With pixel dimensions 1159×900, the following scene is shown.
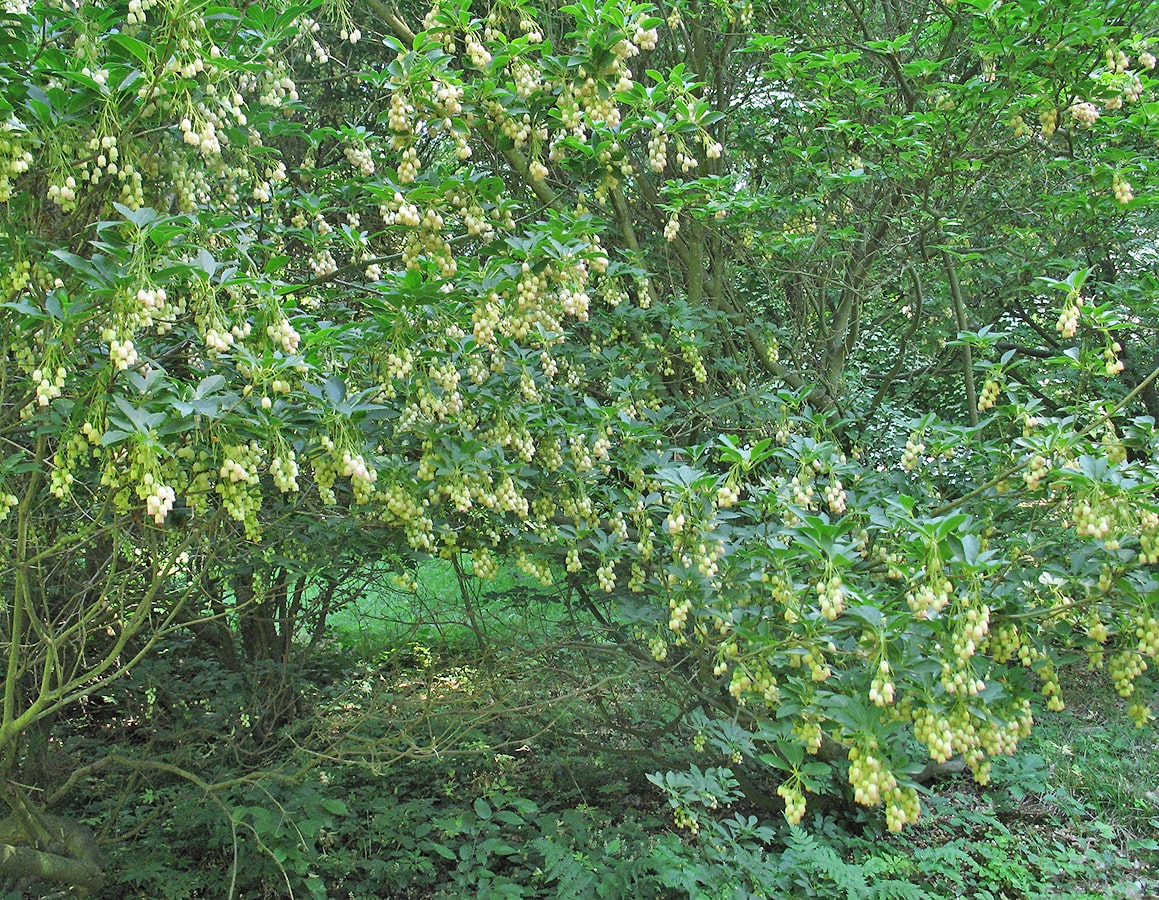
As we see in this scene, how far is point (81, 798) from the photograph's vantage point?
530cm

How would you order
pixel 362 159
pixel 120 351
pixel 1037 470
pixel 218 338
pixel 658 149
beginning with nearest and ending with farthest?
pixel 120 351
pixel 218 338
pixel 1037 470
pixel 658 149
pixel 362 159

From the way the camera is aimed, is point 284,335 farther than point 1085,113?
No

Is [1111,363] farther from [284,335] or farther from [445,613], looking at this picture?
[445,613]

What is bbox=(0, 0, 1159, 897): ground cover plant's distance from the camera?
7.66 feet

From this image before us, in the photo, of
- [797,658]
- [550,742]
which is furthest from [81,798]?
[797,658]

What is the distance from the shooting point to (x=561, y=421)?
3412 mm

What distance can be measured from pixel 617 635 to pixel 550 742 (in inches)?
59.8

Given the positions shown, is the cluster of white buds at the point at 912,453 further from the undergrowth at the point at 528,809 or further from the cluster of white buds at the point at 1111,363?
the undergrowth at the point at 528,809

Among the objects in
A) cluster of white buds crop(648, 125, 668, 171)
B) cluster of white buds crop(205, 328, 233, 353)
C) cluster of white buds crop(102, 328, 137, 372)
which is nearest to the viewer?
cluster of white buds crop(102, 328, 137, 372)

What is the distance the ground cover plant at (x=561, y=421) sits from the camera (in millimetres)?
2334

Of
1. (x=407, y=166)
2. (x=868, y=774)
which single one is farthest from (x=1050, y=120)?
(x=868, y=774)

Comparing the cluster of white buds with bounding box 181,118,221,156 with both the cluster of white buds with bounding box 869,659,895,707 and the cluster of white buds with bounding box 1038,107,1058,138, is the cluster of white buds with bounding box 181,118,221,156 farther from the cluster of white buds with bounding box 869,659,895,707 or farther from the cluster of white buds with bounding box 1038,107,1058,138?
the cluster of white buds with bounding box 1038,107,1058,138

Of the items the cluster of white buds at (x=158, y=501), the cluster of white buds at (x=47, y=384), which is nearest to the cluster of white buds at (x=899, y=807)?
the cluster of white buds at (x=158, y=501)

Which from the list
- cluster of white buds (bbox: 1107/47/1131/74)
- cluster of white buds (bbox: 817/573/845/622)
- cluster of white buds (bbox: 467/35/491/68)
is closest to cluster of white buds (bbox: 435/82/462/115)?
cluster of white buds (bbox: 467/35/491/68)
